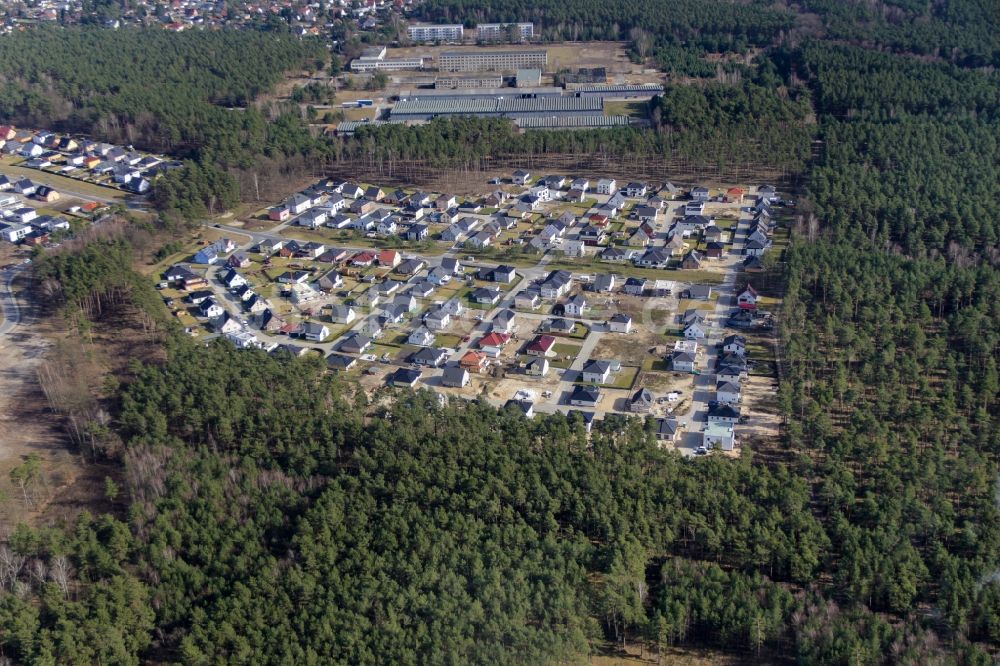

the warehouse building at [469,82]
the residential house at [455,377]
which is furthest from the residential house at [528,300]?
the warehouse building at [469,82]

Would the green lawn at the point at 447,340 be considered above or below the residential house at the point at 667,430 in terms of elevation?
above

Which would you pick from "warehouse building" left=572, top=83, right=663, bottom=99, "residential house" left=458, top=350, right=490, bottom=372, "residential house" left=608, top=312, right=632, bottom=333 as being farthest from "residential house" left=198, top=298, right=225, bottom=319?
"warehouse building" left=572, top=83, right=663, bottom=99

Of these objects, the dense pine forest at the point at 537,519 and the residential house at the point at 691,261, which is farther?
the residential house at the point at 691,261

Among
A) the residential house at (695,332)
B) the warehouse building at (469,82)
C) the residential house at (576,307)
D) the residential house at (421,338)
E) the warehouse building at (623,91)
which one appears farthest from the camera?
the warehouse building at (469,82)

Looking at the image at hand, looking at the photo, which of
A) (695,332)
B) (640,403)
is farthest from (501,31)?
(640,403)

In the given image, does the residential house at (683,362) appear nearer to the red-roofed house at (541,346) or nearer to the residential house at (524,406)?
the red-roofed house at (541,346)

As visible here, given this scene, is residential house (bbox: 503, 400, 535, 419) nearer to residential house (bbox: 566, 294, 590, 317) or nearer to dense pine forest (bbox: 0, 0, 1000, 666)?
dense pine forest (bbox: 0, 0, 1000, 666)

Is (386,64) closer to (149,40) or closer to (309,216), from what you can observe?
(149,40)
